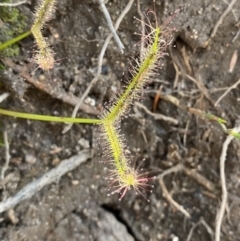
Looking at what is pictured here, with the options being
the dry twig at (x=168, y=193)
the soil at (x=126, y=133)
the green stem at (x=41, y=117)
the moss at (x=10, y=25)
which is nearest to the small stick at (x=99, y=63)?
the soil at (x=126, y=133)

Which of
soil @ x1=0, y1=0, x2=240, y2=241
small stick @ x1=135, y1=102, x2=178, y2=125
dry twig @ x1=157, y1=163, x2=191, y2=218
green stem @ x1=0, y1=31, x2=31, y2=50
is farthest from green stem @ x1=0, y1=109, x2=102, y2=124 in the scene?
dry twig @ x1=157, y1=163, x2=191, y2=218

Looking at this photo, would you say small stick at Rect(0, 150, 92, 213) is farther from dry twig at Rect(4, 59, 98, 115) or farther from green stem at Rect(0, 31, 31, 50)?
green stem at Rect(0, 31, 31, 50)

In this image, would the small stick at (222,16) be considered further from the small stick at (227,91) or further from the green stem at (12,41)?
the green stem at (12,41)

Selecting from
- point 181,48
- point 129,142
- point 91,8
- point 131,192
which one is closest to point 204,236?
point 131,192

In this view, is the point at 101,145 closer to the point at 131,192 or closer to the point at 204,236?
the point at 131,192

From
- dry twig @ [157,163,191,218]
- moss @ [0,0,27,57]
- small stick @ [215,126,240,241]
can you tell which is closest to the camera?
moss @ [0,0,27,57]
